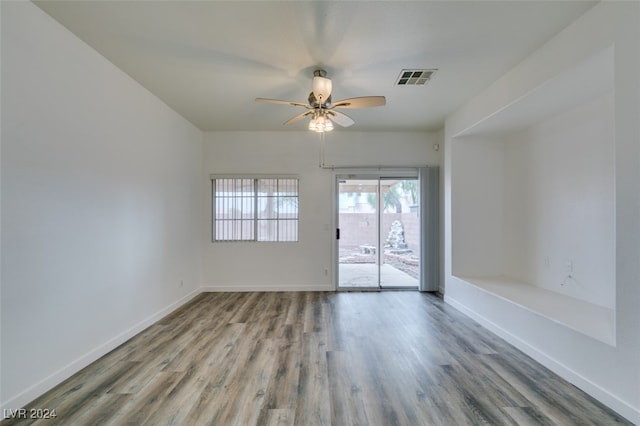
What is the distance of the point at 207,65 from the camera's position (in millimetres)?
2604

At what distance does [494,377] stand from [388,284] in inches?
108

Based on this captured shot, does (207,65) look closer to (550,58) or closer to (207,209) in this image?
(207,209)

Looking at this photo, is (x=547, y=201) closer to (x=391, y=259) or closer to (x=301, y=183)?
(x=391, y=259)

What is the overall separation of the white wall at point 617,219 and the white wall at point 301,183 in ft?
8.82

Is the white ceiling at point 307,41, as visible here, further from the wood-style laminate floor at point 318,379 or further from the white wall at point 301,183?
the wood-style laminate floor at point 318,379

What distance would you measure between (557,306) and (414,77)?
279cm

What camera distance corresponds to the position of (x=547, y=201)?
3.27 metres

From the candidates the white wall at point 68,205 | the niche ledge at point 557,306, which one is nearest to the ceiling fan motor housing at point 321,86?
the white wall at point 68,205

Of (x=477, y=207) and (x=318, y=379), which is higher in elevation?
(x=477, y=207)

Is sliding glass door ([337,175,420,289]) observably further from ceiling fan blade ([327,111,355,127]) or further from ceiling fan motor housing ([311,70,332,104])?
ceiling fan motor housing ([311,70,332,104])

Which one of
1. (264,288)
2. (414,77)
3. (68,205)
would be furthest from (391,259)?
(68,205)

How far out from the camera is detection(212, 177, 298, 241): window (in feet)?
15.7

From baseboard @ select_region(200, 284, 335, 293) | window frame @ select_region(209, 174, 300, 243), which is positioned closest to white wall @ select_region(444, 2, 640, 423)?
baseboard @ select_region(200, 284, 335, 293)

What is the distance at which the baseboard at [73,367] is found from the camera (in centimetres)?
179
